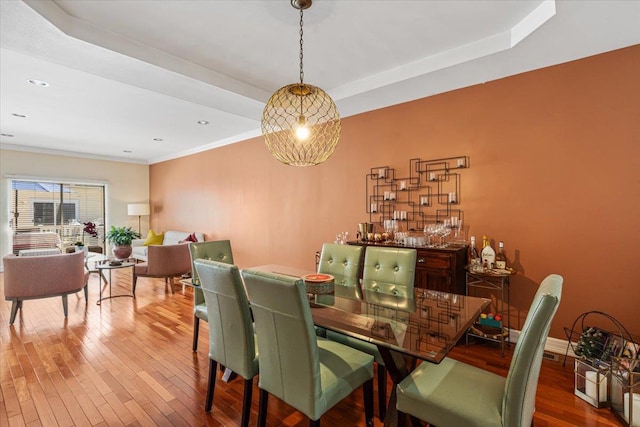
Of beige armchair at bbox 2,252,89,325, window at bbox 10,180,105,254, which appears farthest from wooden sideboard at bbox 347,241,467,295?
window at bbox 10,180,105,254

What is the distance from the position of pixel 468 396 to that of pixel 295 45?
2.76 m

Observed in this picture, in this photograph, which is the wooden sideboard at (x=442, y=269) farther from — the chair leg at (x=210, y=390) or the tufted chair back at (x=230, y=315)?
the chair leg at (x=210, y=390)

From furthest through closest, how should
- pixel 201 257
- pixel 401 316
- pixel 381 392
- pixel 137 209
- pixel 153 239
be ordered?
1. pixel 137 209
2. pixel 153 239
3. pixel 201 257
4. pixel 381 392
5. pixel 401 316

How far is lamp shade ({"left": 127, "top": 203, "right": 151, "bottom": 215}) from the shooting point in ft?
25.7

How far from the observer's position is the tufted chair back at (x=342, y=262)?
276 cm

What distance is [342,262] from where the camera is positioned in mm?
2854

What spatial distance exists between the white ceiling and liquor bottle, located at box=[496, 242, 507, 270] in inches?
65.1

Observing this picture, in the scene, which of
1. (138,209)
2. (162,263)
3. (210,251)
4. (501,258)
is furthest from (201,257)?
(138,209)

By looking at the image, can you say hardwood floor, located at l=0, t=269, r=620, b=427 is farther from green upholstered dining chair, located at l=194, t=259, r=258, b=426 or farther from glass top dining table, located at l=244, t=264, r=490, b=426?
glass top dining table, located at l=244, t=264, r=490, b=426

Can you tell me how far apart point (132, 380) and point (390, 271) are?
2216mm

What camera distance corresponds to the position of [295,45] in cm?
268

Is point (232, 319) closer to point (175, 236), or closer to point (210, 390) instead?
point (210, 390)

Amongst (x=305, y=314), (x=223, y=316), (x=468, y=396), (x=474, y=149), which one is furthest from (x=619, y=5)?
(x=223, y=316)

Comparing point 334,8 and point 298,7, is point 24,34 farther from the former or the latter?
point 334,8
